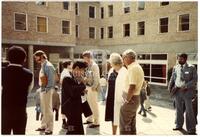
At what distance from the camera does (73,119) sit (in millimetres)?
4559

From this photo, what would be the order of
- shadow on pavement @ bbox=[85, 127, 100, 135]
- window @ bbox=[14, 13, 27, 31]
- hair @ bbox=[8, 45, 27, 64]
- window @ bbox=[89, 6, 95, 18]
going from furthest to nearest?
window @ bbox=[89, 6, 95, 18] < window @ bbox=[14, 13, 27, 31] < shadow on pavement @ bbox=[85, 127, 100, 135] < hair @ bbox=[8, 45, 27, 64]

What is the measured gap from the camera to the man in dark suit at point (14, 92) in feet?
13.6

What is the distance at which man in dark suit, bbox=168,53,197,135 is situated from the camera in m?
6.07

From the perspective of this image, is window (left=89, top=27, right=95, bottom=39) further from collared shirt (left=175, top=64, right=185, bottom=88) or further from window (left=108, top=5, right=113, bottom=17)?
collared shirt (left=175, top=64, right=185, bottom=88)

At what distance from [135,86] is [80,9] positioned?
21569 millimetres

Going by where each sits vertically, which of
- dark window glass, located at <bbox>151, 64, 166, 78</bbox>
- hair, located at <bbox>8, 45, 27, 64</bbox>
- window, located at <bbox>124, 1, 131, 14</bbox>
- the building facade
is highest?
window, located at <bbox>124, 1, 131, 14</bbox>

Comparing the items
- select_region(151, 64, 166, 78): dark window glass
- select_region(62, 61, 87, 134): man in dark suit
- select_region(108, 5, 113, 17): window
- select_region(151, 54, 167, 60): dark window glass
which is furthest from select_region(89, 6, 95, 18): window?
select_region(62, 61, 87, 134): man in dark suit

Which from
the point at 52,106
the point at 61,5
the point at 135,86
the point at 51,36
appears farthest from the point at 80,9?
the point at 135,86

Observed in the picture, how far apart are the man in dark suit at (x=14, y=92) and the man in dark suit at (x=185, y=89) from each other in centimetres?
345

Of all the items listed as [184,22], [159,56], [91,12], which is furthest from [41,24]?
[184,22]

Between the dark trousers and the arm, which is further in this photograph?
the arm

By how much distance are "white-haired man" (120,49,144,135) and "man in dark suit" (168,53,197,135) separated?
160 centimetres

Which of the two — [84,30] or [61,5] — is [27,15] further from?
[84,30]

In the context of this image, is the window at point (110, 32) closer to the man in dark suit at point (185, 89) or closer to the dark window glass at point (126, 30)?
the dark window glass at point (126, 30)
